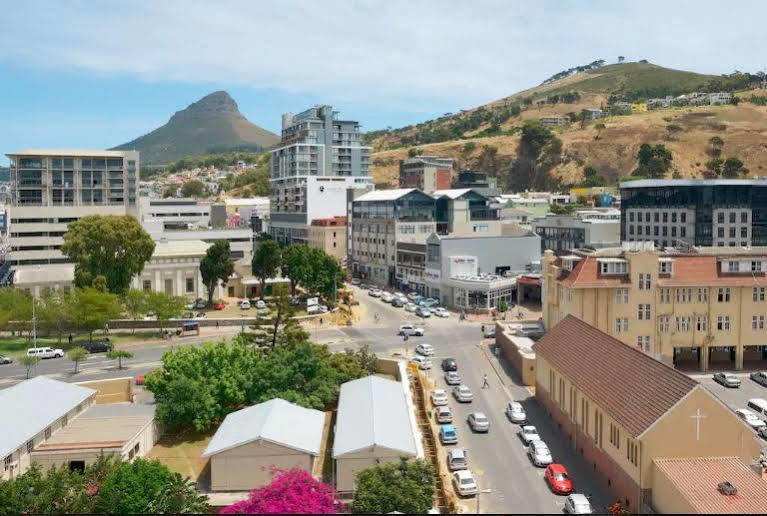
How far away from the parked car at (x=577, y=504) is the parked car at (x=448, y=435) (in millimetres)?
8154

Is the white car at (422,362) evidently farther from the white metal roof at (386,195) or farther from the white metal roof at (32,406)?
the white metal roof at (386,195)

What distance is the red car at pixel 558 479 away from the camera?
92.5 feet

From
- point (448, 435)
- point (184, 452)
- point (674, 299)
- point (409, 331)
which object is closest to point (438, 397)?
point (448, 435)

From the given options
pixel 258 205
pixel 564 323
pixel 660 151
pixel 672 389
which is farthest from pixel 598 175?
pixel 672 389

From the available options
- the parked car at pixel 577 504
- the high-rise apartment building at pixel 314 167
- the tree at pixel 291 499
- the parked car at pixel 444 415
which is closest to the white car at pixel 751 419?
the parked car at pixel 577 504

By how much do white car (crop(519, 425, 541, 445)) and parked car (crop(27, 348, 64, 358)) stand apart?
1447 inches

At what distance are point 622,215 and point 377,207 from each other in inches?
1184

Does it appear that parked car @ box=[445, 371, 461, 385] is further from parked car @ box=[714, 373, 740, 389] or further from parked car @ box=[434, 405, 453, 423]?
parked car @ box=[714, 373, 740, 389]

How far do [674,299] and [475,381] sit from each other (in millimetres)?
14421

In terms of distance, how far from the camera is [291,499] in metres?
20.1

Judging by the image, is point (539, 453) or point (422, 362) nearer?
point (539, 453)

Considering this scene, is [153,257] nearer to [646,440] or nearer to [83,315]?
[83,315]

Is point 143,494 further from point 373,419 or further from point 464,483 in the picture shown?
point 464,483

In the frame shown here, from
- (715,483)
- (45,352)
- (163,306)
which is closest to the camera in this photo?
(715,483)
